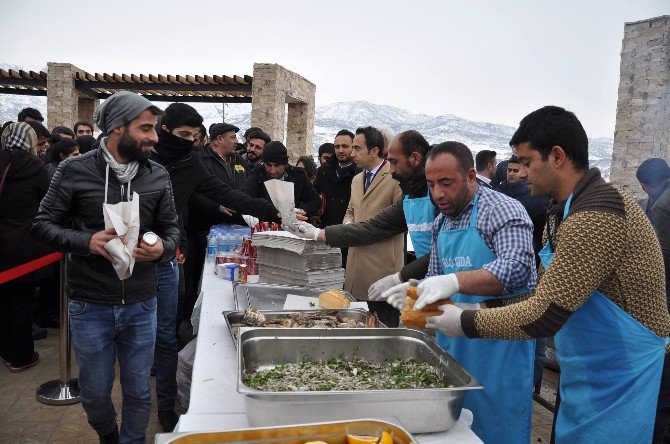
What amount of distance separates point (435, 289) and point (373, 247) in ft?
5.59

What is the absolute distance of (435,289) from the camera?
167cm

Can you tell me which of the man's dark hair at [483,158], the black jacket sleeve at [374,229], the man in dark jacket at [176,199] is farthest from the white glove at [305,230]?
the man's dark hair at [483,158]

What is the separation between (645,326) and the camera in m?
1.50

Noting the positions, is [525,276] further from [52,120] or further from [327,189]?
[52,120]

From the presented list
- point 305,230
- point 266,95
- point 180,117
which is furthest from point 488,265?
point 266,95

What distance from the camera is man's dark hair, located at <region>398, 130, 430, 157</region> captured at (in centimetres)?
287

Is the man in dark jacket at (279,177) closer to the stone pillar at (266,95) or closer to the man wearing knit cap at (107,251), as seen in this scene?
the man wearing knit cap at (107,251)

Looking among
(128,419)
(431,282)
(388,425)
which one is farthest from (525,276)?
(128,419)

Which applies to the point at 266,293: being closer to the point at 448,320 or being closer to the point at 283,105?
the point at 448,320

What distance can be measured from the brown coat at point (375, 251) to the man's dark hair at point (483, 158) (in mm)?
3182

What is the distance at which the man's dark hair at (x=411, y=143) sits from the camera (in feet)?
9.41

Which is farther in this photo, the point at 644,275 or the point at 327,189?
the point at 327,189

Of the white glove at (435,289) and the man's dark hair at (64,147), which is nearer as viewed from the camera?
the white glove at (435,289)

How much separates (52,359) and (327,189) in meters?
3.13
